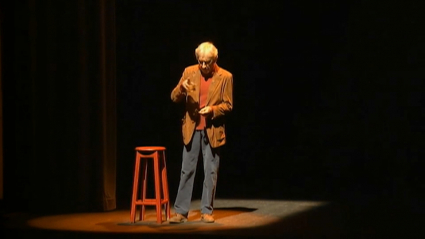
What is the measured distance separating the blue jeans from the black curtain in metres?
1.11

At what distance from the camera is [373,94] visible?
8.41 m

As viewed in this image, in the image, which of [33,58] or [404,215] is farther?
[33,58]

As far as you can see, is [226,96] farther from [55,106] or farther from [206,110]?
[55,106]

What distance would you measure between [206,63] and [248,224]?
121 centimetres

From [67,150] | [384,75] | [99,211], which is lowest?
[99,211]

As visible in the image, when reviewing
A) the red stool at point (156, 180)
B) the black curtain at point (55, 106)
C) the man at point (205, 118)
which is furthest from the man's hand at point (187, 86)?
the black curtain at point (55, 106)

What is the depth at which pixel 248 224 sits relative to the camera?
20.0ft

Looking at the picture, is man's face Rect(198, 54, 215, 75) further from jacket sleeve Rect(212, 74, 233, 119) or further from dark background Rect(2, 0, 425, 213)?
dark background Rect(2, 0, 425, 213)

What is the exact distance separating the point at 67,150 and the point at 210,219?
1.59 m

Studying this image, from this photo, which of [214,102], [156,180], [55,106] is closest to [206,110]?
[214,102]

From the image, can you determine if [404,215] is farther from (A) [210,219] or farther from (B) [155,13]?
(B) [155,13]

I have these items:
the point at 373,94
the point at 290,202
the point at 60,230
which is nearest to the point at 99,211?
the point at 60,230

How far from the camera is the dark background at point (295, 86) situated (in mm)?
8273

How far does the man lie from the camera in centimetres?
601
